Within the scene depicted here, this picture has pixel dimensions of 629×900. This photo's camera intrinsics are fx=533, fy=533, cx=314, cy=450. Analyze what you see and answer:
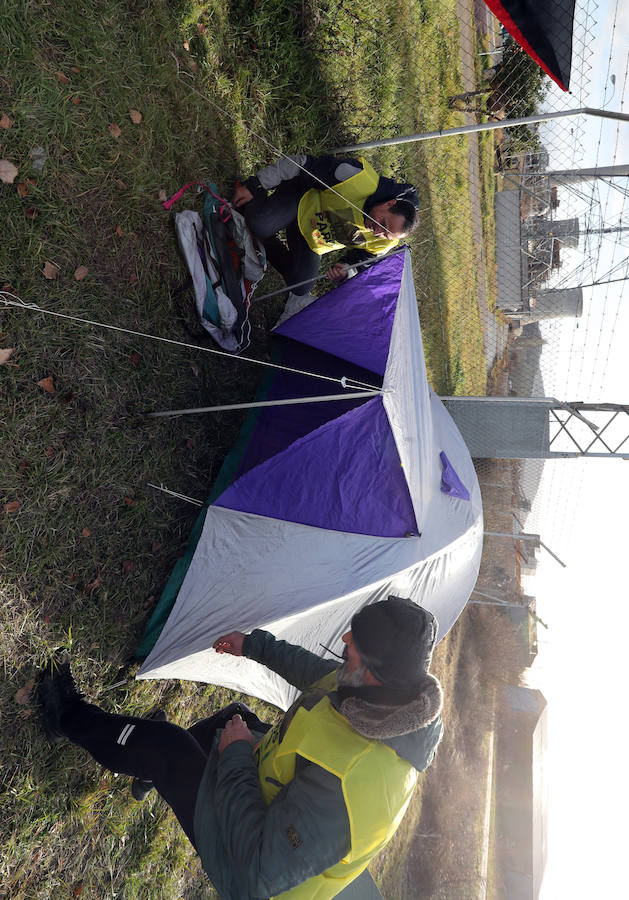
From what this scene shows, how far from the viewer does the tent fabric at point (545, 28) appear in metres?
2.33

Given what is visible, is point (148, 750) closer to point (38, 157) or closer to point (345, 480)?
point (345, 480)

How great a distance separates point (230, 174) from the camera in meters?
3.75

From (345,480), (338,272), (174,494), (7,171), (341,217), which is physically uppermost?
(7,171)

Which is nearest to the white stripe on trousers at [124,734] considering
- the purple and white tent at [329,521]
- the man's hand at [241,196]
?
the purple and white tent at [329,521]

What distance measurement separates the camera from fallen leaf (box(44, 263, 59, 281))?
259cm

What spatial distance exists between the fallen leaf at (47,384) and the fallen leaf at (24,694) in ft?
4.57

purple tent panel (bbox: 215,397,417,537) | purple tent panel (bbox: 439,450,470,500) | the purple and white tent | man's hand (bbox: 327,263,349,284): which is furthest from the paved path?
purple tent panel (bbox: 215,397,417,537)

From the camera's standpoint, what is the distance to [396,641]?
1.83 m

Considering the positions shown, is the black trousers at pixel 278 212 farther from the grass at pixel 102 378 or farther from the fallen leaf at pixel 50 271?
the fallen leaf at pixel 50 271

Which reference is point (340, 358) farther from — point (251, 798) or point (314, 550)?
point (251, 798)

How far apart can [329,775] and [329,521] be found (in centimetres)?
116

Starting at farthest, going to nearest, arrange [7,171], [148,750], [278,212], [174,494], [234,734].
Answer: [278,212]
[174,494]
[7,171]
[148,750]
[234,734]

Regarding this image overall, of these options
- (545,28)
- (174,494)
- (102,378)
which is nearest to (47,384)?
(102,378)

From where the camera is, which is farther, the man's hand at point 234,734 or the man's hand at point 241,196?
the man's hand at point 241,196
